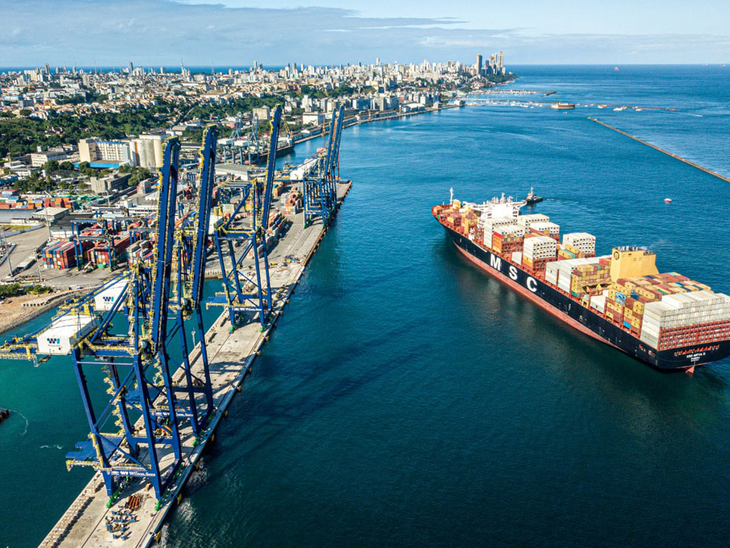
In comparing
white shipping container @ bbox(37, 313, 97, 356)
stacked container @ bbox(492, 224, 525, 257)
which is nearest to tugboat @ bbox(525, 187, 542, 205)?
A: stacked container @ bbox(492, 224, 525, 257)

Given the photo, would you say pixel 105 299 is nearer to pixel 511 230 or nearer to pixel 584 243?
pixel 511 230

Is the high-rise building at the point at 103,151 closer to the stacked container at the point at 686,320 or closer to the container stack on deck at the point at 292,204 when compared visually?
the container stack on deck at the point at 292,204

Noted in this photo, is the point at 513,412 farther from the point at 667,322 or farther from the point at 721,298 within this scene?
the point at 721,298

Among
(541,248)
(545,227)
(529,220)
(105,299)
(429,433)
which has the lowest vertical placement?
(429,433)

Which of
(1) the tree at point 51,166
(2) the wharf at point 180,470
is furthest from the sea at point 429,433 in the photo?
(1) the tree at point 51,166

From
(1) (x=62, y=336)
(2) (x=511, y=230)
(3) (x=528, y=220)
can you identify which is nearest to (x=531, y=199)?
(3) (x=528, y=220)

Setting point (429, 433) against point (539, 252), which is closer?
point (429, 433)

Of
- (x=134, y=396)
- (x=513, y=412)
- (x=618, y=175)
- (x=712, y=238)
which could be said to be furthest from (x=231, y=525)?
(x=618, y=175)
